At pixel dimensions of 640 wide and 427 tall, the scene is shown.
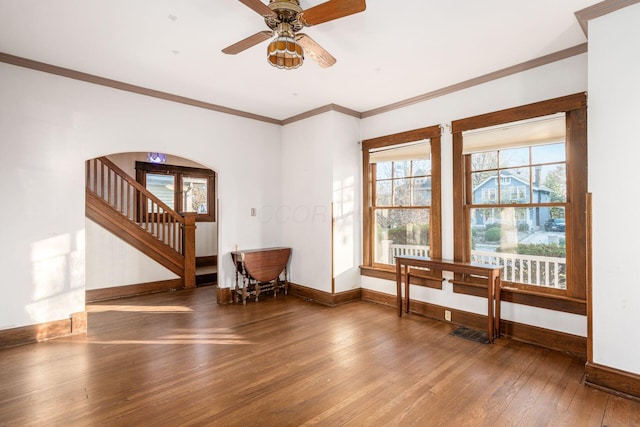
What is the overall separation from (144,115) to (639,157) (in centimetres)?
485

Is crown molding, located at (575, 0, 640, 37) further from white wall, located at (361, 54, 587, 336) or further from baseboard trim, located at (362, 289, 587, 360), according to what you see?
baseboard trim, located at (362, 289, 587, 360)

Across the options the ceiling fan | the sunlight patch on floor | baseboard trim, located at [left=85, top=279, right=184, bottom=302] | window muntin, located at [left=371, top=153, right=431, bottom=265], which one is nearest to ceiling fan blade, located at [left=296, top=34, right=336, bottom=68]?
the ceiling fan

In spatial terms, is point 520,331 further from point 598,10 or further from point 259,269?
point 259,269

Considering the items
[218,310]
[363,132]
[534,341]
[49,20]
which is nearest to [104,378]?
[218,310]

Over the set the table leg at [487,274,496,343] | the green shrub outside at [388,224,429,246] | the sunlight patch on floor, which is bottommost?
the sunlight patch on floor

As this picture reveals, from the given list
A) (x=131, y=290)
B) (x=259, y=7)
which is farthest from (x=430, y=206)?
(x=131, y=290)

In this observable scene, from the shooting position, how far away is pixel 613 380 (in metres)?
2.39

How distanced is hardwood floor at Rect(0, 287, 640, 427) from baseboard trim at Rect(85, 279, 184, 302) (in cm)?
133

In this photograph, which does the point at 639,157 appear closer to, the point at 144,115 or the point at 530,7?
the point at 530,7

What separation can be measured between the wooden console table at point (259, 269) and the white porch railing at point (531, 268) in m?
2.81

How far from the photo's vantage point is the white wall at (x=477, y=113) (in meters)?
3.10

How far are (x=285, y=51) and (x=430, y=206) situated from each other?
2.81 metres

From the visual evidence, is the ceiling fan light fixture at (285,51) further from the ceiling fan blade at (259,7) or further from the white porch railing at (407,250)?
the white porch railing at (407,250)

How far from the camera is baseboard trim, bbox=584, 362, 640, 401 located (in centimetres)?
231
